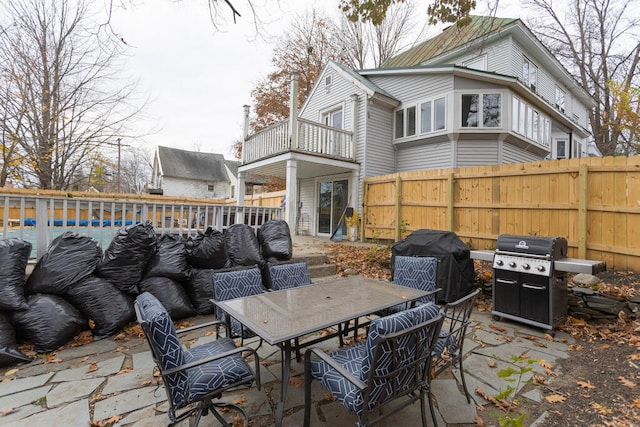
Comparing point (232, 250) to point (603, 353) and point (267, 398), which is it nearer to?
point (267, 398)

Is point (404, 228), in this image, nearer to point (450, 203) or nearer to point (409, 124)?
point (450, 203)

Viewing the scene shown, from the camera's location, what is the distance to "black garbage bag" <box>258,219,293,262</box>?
4.89 m

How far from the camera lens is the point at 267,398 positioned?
237cm

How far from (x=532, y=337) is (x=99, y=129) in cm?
1106

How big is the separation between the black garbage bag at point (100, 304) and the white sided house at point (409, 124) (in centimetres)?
478

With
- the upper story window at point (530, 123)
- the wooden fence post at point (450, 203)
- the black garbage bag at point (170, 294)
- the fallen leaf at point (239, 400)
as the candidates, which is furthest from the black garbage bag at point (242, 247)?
the upper story window at point (530, 123)

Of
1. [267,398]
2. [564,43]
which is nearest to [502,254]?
[267,398]

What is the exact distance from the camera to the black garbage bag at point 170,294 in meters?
3.80

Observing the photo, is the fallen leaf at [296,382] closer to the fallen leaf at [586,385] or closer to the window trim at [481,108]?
the fallen leaf at [586,385]

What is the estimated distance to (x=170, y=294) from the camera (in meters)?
3.90

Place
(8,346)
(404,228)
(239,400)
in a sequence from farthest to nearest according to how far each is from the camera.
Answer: (404,228) → (8,346) → (239,400)

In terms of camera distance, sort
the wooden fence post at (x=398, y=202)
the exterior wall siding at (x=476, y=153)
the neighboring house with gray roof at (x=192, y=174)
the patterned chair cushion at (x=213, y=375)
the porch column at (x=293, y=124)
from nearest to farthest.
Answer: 1. the patterned chair cushion at (x=213, y=375)
2. the wooden fence post at (x=398, y=202)
3. the porch column at (x=293, y=124)
4. the exterior wall siding at (x=476, y=153)
5. the neighboring house with gray roof at (x=192, y=174)

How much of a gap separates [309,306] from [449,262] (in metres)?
3.07

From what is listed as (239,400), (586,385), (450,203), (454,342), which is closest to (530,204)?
(450,203)
